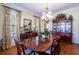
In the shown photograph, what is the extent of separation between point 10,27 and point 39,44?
67 centimetres

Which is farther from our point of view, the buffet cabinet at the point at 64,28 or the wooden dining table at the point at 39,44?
the buffet cabinet at the point at 64,28

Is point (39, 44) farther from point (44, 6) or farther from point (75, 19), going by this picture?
point (75, 19)

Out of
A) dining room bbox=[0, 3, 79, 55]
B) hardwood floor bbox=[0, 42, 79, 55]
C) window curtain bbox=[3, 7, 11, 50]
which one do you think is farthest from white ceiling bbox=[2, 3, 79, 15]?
hardwood floor bbox=[0, 42, 79, 55]

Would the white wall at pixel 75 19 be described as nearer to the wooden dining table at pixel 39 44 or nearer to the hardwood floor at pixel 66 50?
the hardwood floor at pixel 66 50

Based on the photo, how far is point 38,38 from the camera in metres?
2.02

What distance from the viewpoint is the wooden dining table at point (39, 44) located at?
1.87 metres

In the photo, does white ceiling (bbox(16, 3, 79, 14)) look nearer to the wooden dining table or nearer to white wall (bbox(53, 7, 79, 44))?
white wall (bbox(53, 7, 79, 44))

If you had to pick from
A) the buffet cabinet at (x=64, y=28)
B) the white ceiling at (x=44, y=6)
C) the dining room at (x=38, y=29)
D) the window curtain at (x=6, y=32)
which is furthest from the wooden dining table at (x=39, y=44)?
the white ceiling at (x=44, y=6)

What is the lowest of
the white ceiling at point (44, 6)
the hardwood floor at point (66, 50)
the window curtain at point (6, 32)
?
the hardwood floor at point (66, 50)

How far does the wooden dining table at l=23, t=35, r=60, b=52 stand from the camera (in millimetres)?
1872

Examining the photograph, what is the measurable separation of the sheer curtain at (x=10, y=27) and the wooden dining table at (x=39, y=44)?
21 centimetres

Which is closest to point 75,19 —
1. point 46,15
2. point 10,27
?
point 46,15

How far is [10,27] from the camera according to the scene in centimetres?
193
